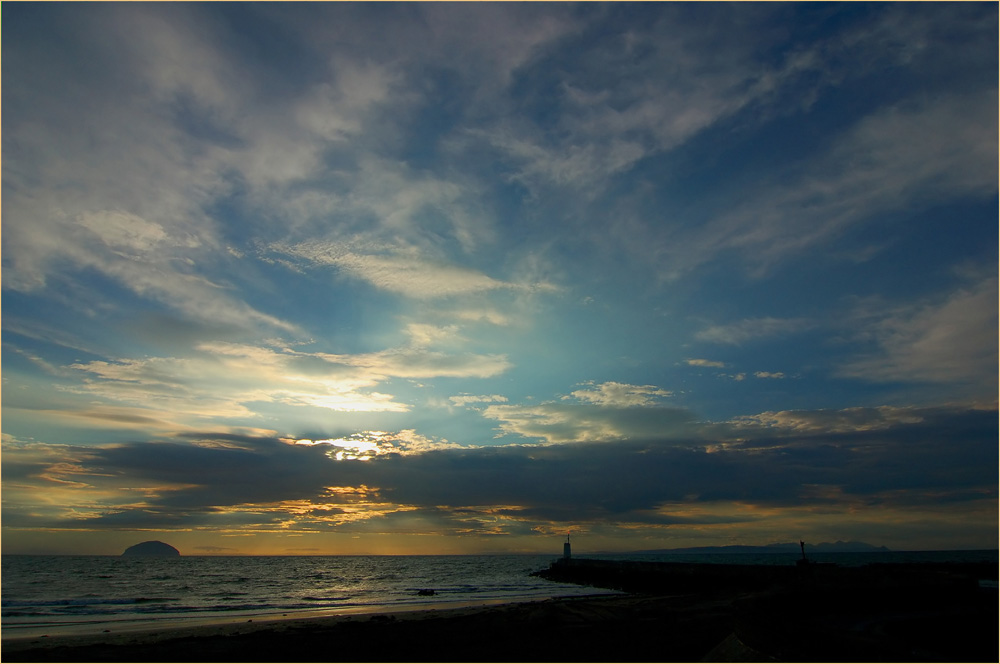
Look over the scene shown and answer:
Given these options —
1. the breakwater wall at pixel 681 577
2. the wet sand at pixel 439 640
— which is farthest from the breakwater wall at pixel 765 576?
the wet sand at pixel 439 640

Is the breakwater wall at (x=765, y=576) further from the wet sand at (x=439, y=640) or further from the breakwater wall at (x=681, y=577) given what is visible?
the wet sand at (x=439, y=640)

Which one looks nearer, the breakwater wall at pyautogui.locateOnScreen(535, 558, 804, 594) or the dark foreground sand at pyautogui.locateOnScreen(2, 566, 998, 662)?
the dark foreground sand at pyautogui.locateOnScreen(2, 566, 998, 662)

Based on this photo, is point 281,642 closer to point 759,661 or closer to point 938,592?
point 759,661

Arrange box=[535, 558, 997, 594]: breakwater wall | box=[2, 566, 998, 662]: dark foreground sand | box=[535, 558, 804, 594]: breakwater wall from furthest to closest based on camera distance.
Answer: box=[535, 558, 804, 594]: breakwater wall
box=[535, 558, 997, 594]: breakwater wall
box=[2, 566, 998, 662]: dark foreground sand

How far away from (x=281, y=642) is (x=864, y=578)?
1509 inches

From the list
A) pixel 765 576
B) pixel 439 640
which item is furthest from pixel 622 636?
pixel 765 576

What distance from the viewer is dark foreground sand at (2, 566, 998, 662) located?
1619 cm

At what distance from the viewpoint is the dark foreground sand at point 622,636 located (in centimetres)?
1619

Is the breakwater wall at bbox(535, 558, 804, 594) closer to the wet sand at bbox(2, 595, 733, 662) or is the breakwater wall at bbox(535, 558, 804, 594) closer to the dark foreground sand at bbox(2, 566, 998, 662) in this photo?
the dark foreground sand at bbox(2, 566, 998, 662)

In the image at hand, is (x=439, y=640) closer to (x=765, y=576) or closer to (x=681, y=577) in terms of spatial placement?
(x=765, y=576)

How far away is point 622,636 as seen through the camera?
70.2 ft

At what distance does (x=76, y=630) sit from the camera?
2939 centimetres

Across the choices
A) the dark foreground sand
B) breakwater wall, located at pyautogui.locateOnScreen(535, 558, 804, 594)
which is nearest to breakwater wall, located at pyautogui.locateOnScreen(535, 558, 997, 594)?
breakwater wall, located at pyautogui.locateOnScreen(535, 558, 804, 594)

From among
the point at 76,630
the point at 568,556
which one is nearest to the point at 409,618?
the point at 76,630
